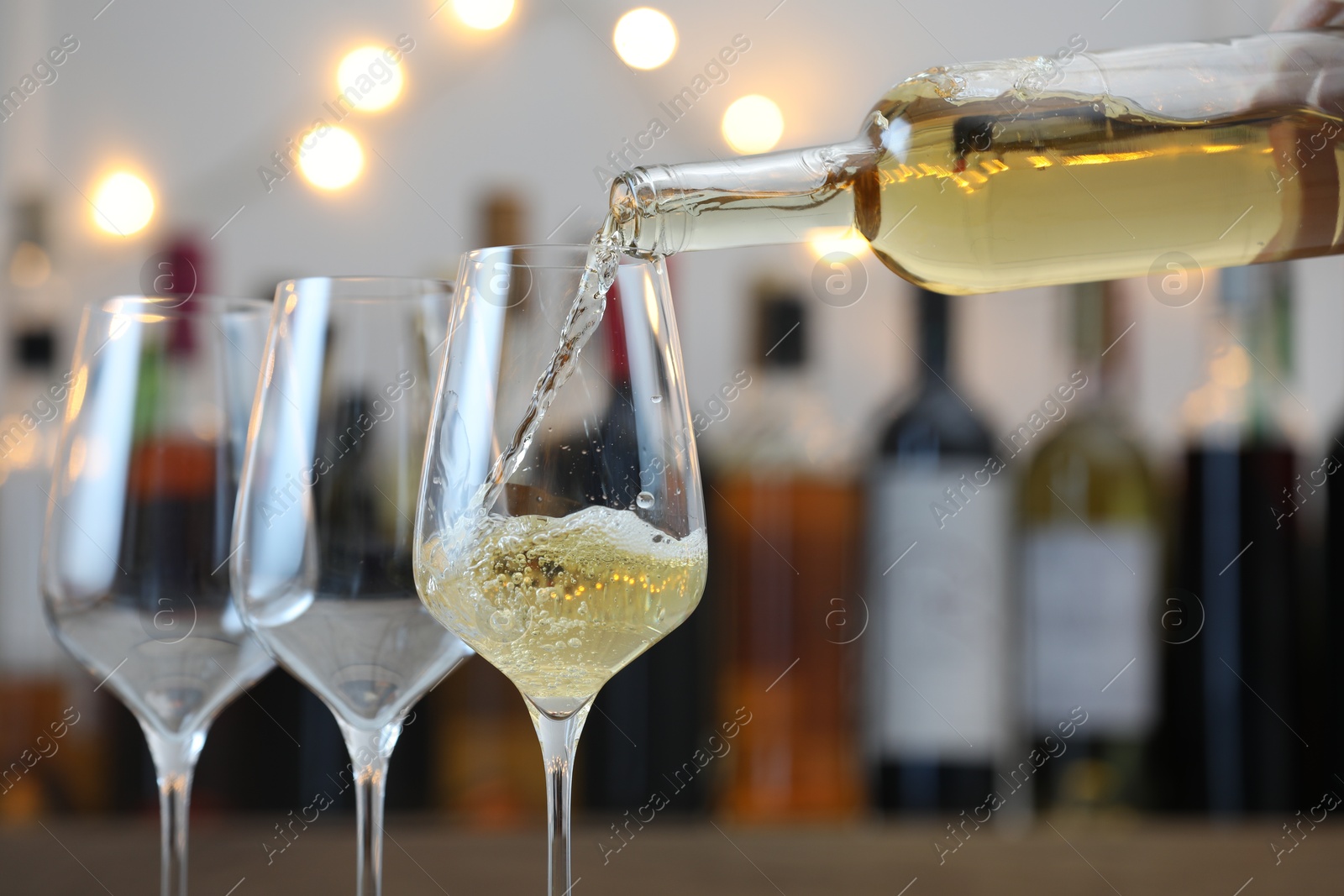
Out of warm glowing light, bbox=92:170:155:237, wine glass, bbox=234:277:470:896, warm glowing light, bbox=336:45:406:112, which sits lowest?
→ wine glass, bbox=234:277:470:896

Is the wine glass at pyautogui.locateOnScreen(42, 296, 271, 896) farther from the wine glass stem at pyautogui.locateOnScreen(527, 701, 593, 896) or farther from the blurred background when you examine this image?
the blurred background

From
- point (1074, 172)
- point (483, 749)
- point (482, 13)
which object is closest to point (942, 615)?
point (483, 749)

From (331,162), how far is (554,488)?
787 mm

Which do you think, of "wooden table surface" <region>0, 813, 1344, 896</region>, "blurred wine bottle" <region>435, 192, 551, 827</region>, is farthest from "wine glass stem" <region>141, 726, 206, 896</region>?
"blurred wine bottle" <region>435, 192, 551, 827</region>

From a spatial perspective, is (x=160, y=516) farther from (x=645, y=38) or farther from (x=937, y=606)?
(x=645, y=38)

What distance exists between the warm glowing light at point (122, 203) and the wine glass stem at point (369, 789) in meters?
0.80

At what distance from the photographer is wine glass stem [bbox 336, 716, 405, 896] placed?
18.7 inches

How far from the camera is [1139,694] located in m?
0.85

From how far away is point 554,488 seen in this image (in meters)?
0.43

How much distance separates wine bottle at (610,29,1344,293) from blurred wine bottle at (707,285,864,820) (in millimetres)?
394

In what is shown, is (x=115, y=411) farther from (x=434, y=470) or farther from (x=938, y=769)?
(x=938, y=769)

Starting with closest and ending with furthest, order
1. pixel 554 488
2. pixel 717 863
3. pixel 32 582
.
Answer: pixel 554 488
pixel 717 863
pixel 32 582

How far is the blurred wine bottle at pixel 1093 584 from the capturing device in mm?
834

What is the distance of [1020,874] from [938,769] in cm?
16
